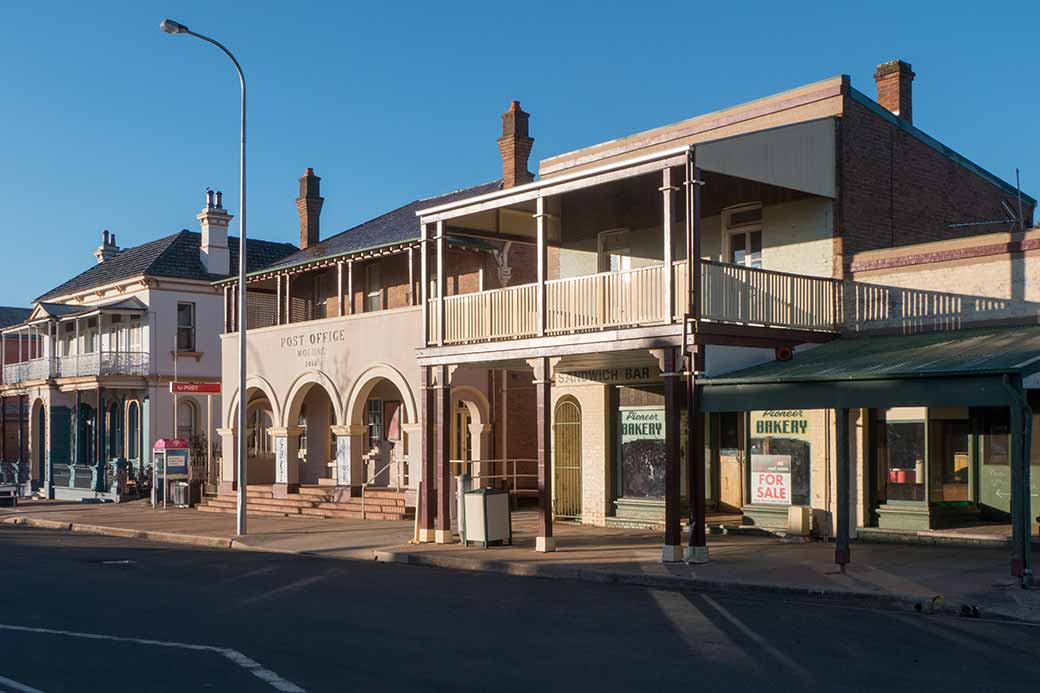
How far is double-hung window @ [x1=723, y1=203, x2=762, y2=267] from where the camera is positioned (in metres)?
20.8

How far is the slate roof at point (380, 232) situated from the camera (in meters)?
29.3

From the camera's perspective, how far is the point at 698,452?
16906mm

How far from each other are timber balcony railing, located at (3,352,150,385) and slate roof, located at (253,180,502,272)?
864cm

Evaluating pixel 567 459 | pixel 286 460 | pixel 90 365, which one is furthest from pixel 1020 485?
pixel 90 365

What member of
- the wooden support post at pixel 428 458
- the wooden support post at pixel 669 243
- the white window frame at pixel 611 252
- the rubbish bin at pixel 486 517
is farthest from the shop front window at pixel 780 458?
the wooden support post at pixel 428 458

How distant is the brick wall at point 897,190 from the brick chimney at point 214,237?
26920mm

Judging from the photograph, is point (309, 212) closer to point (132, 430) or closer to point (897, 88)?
point (132, 430)

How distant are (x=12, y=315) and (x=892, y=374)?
60.3m

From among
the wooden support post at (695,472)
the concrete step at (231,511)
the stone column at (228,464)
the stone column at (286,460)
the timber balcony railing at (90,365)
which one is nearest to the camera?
the wooden support post at (695,472)

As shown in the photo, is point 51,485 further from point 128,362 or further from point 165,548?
point 165,548

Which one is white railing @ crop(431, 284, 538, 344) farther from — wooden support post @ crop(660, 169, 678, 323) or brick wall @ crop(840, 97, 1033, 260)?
brick wall @ crop(840, 97, 1033, 260)

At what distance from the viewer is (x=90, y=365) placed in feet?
132

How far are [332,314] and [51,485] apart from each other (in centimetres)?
1610

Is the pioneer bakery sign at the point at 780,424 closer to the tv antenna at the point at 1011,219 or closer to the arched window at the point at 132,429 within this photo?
the tv antenna at the point at 1011,219
